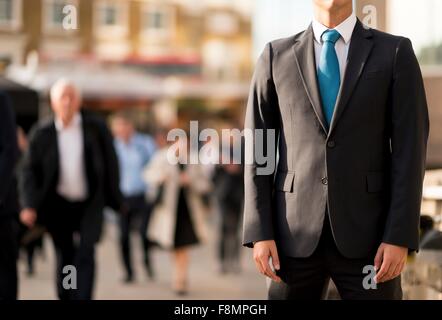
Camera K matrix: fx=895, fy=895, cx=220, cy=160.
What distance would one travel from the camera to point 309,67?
3436 millimetres

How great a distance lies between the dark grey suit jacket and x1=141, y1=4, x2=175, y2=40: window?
36.6 meters

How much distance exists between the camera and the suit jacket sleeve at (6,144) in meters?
5.78

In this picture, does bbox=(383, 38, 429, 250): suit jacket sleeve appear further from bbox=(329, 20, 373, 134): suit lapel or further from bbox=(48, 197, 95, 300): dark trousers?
bbox=(48, 197, 95, 300): dark trousers

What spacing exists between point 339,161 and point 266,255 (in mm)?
458

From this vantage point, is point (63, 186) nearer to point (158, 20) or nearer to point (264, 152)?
point (264, 152)

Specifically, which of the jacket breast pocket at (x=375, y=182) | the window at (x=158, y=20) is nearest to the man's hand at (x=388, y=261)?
the jacket breast pocket at (x=375, y=182)

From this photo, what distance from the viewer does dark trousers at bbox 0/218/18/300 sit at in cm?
597

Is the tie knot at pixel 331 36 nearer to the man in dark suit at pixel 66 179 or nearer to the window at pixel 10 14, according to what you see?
the man in dark suit at pixel 66 179

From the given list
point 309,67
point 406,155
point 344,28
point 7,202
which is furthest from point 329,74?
point 7,202

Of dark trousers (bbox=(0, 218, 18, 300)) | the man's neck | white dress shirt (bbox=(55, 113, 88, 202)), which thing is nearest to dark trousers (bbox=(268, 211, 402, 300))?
the man's neck

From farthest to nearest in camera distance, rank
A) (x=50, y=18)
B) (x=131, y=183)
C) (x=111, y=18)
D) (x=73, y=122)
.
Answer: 1. (x=111, y=18)
2. (x=50, y=18)
3. (x=131, y=183)
4. (x=73, y=122)

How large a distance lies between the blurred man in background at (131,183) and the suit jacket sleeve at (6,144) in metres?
4.06
